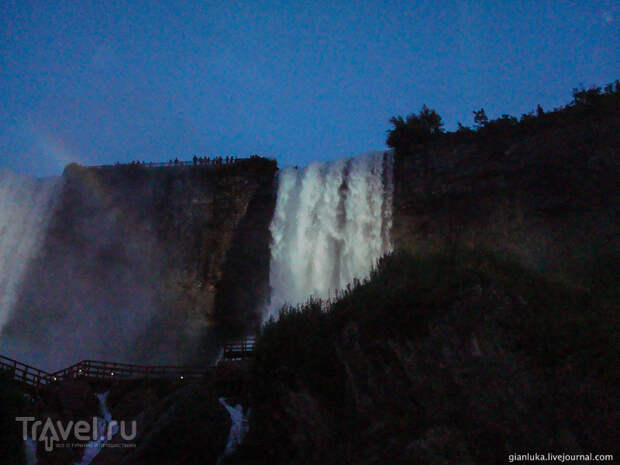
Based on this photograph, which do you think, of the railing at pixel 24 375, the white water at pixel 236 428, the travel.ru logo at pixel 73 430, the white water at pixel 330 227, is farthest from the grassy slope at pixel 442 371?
the white water at pixel 330 227

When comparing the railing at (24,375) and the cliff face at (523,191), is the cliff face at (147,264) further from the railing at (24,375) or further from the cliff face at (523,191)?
the railing at (24,375)

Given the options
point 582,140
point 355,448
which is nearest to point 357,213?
point 582,140

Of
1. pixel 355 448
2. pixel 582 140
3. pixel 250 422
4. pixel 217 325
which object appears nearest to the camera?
pixel 355 448

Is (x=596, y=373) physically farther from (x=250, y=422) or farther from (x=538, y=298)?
(x=250, y=422)

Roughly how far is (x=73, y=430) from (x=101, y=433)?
3.30ft

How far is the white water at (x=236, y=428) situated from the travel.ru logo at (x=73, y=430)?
9.39 ft

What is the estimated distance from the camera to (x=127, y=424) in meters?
17.3

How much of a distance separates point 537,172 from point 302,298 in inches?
517

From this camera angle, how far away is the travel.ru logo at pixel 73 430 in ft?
55.8

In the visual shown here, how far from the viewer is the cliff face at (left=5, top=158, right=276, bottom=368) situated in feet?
102

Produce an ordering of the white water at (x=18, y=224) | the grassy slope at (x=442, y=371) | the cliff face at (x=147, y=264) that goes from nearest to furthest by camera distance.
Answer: the grassy slope at (x=442, y=371) → the cliff face at (x=147, y=264) → the white water at (x=18, y=224)

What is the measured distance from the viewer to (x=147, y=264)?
109 feet

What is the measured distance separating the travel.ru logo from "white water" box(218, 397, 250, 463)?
9.39ft

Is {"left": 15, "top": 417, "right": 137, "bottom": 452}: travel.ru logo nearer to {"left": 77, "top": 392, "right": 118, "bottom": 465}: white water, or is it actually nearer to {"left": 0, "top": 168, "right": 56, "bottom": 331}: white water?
{"left": 77, "top": 392, "right": 118, "bottom": 465}: white water
